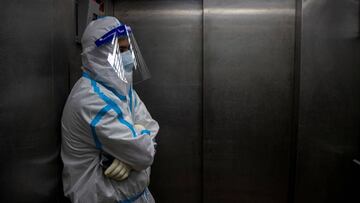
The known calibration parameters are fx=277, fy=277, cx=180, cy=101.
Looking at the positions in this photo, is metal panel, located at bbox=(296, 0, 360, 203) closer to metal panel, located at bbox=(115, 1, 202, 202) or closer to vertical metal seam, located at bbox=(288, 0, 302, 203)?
vertical metal seam, located at bbox=(288, 0, 302, 203)

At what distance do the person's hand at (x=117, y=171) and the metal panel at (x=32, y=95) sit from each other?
294 mm

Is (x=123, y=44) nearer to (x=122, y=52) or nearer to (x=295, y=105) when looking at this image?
(x=122, y=52)

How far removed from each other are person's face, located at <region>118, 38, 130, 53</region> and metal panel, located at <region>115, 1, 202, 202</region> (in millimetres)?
620

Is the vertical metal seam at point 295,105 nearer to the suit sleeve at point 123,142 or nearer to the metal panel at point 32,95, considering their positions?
the suit sleeve at point 123,142

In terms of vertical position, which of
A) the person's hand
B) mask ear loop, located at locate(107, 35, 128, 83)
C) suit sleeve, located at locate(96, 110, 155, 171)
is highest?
mask ear loop, located at locate(107, 35, 128, 83)

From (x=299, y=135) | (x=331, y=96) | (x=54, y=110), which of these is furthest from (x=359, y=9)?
(x=54, y=110)

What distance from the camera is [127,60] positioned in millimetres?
1494

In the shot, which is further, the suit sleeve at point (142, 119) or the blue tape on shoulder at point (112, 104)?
the suit sleeve at point (142, 119)

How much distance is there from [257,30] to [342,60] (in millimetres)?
644

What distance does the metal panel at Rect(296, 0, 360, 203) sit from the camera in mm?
1988

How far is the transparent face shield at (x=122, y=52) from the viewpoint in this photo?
4.45 ft

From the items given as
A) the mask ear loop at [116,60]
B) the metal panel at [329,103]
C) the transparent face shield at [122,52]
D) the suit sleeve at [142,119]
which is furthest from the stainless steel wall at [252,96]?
the mask ear loop at [116,60]

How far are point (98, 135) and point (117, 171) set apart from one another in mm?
210

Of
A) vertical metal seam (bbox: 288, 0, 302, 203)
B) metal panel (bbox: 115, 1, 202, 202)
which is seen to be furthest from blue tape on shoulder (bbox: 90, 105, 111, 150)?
vertical metal seam (bbox: 288, 0, 302, 203)
